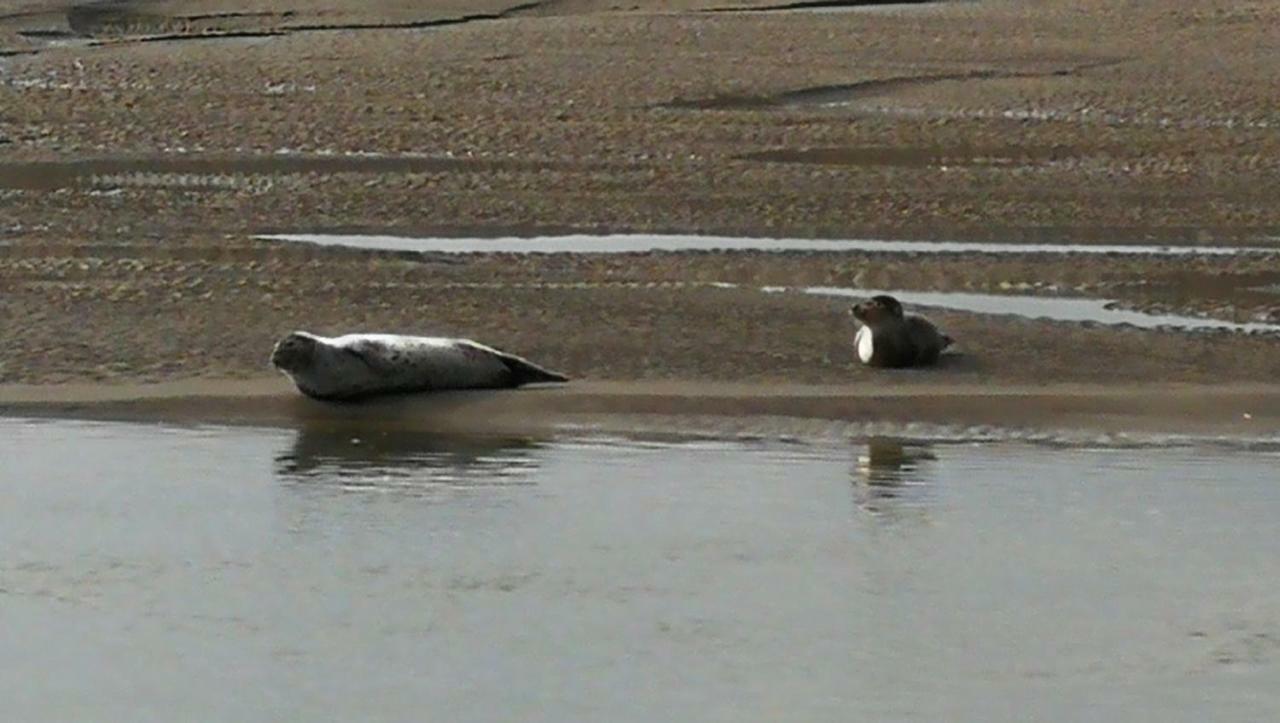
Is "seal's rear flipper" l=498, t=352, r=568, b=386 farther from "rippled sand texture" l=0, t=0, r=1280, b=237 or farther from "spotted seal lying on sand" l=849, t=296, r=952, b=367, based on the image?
"rippled sand texture" l=0, t=0, r=1280, b=237

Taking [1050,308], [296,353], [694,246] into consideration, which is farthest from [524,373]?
[694,246]

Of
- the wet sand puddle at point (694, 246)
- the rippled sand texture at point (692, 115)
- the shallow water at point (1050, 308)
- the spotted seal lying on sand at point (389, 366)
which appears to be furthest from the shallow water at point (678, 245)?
the spotted seal lying on sand at point (389, 366)

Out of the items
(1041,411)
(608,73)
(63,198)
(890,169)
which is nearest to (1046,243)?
(890,169)

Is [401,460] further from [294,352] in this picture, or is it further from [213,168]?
[213,168]

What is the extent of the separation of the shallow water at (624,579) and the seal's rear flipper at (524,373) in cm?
73

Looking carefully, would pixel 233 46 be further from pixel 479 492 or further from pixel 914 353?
pixel 479 492

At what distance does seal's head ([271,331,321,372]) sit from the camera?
9406 mm

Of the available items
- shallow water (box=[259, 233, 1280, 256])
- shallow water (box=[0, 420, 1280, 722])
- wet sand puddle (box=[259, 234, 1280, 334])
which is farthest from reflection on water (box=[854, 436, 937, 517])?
shallow water (box=[259, 233, 1280, 256])

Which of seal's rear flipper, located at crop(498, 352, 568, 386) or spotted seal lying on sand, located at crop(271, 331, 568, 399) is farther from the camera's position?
seal's rear flipper, located at crop(498, 352, 568, 386)

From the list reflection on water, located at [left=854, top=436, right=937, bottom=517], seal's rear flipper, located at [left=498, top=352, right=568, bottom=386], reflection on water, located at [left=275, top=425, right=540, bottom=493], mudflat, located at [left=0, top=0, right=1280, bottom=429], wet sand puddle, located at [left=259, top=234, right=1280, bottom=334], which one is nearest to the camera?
reflection on water, located at [left=854, top=436, right=937, bottom=517]

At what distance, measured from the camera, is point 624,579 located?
7289 millimetres

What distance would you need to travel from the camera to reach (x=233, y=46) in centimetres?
2231

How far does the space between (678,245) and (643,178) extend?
7.25ft

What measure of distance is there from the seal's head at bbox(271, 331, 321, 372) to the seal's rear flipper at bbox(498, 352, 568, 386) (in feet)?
2.59
